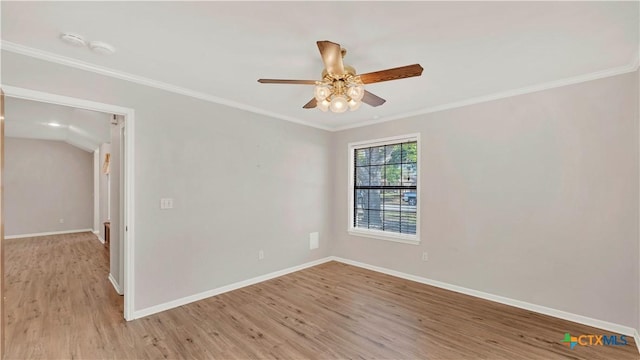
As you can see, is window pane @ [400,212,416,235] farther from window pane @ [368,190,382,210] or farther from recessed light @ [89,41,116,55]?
recessed light @ [89,41,116,55]

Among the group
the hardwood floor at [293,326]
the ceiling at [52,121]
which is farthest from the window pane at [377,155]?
the ceiling at [52,121]

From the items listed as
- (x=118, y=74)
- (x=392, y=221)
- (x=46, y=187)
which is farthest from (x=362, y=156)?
(x=46, y=187)

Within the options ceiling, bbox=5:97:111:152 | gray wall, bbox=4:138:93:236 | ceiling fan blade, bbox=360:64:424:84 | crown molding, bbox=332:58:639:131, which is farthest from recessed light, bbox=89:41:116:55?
gray wall, bbox=4:138:93:236

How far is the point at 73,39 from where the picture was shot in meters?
2.06

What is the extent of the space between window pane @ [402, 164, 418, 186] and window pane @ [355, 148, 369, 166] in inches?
29.2

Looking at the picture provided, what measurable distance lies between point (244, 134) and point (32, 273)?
3948mm

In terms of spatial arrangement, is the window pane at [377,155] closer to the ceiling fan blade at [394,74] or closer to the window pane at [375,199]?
the window pane at [375,199]

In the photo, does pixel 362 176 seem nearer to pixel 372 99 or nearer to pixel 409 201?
pixel 409 201

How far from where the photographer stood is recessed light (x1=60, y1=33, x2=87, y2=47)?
2.02 metres

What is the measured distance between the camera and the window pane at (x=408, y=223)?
4192 mm

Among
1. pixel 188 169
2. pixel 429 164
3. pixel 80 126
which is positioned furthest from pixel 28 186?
pixel 429 164

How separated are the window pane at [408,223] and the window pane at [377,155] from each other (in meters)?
0.96

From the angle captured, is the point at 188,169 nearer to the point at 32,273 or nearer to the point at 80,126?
the point at 32,273

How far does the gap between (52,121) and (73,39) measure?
4.65 m
